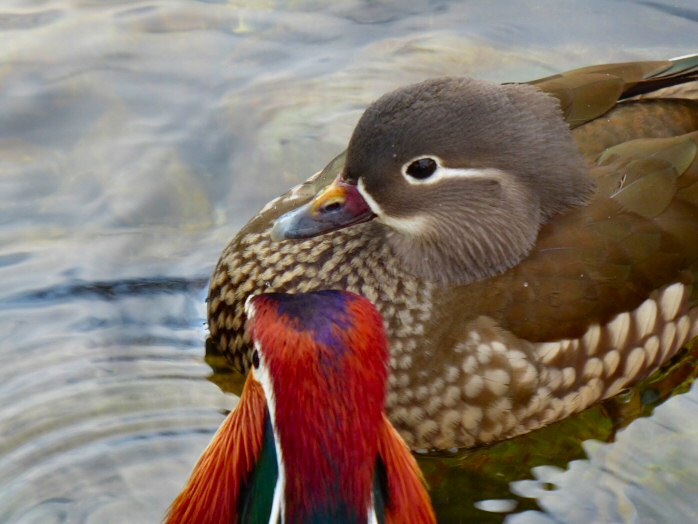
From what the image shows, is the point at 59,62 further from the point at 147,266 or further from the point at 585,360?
the point at 585,360

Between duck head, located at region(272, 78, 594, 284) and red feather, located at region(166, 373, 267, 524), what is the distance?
104 centimetres

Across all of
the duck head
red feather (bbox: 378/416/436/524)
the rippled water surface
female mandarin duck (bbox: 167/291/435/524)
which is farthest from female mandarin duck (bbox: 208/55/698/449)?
female mandarin duck (bbox: 167/291/435/524)

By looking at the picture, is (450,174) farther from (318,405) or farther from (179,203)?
(179,203)

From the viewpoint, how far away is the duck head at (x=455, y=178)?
4008 millimetres

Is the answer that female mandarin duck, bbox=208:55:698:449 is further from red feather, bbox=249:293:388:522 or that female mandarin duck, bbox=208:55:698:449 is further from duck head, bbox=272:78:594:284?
red feather, bbox=249:293:388:522

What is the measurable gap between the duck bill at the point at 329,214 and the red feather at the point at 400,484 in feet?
Result: 3.46

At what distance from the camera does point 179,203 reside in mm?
5516

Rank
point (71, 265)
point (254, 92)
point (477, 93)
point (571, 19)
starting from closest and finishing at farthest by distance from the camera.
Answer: point (477, 93) < point (71, 265) < point (254, 92) < point (571, 19)

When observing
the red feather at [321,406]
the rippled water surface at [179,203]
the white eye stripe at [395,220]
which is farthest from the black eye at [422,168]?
the red feather at [321,406]

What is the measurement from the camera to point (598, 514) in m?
4.25

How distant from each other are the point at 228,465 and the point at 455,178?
1.44m

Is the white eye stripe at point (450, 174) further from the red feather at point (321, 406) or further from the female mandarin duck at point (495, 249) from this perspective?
the red feather at point (321, 406)

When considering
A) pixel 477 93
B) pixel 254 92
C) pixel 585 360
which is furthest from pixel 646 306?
pixel 254 92

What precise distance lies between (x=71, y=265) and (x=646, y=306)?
93.8 inches
